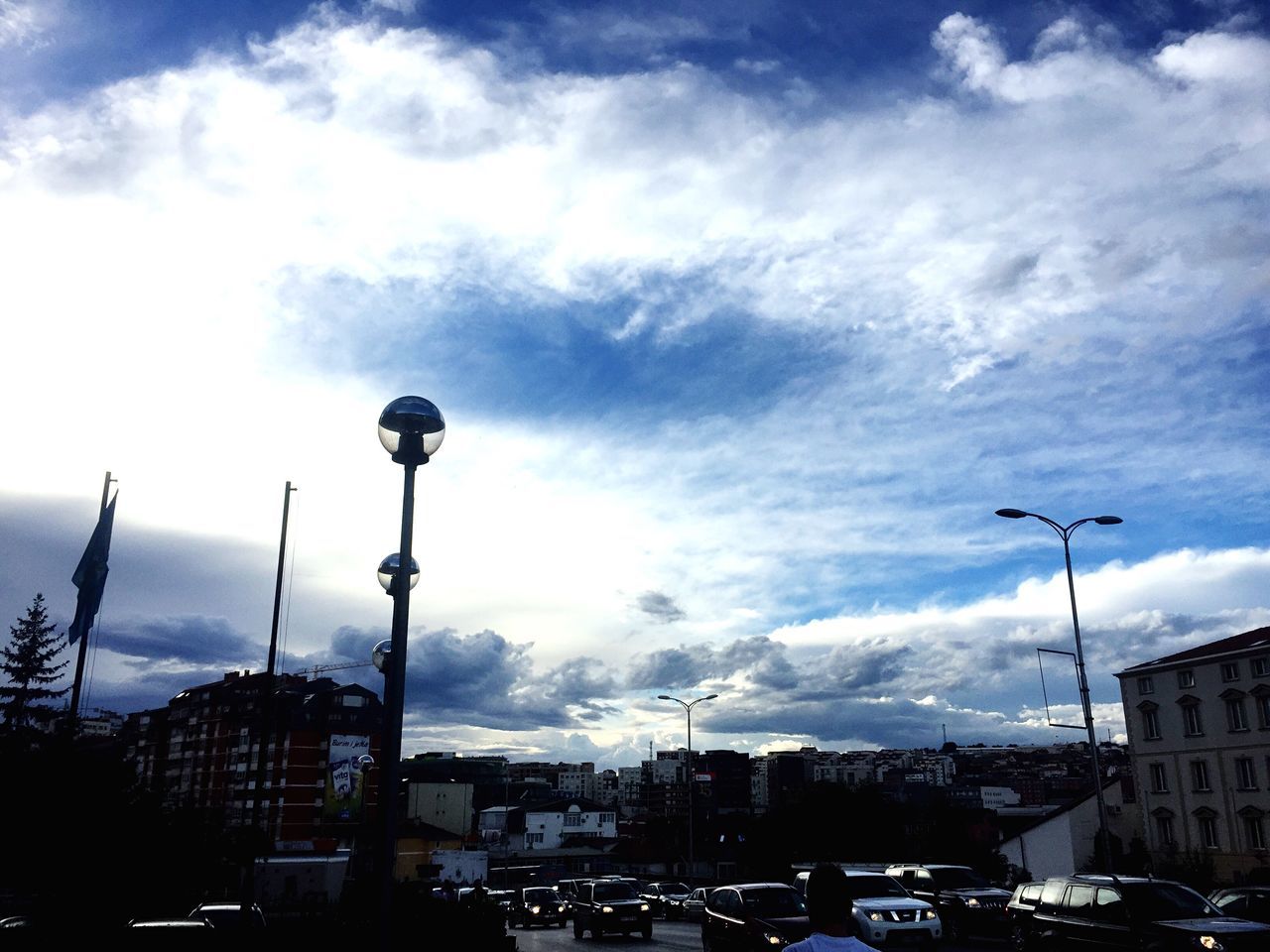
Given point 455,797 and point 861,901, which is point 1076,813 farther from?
point 455,797

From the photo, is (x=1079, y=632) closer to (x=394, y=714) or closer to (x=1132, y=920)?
(x=1132, y=920)

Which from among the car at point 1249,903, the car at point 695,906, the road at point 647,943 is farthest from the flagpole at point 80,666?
the car at point 695,906

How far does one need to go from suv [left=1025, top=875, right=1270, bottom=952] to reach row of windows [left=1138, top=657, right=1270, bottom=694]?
150ft

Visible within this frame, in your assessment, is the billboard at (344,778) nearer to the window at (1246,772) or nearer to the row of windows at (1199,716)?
the row of windows at (1199,716)

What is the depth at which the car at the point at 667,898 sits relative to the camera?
143ft

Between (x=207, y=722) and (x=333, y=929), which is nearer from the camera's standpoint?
(x=333, y=929)

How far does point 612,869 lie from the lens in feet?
348

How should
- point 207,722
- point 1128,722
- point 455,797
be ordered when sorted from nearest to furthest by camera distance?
point 1128,722, point 207,722, point 455,797

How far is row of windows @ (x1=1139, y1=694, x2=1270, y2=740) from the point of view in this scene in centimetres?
5444

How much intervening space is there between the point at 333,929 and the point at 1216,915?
1381 centimetres

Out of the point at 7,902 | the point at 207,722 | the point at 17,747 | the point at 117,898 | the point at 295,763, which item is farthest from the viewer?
the point at 207,722

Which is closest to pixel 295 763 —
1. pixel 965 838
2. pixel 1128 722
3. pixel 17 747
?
pixel 965 838

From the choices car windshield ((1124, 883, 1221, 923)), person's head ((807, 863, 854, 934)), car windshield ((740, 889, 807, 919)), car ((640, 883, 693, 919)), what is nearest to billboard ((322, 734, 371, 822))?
car ((640, 883, 693, 919))

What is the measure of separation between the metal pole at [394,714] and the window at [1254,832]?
6014cm
